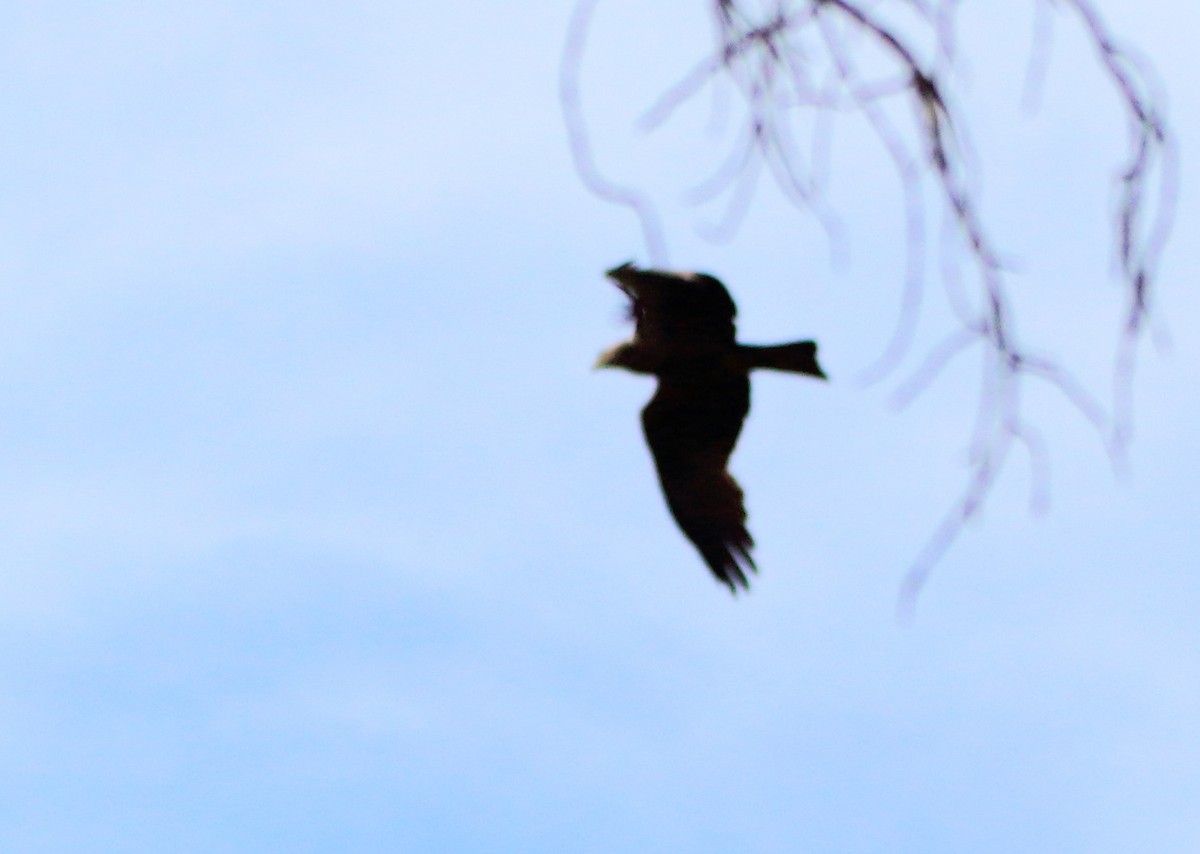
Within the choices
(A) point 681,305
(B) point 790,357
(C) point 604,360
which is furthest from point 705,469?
(A) point 681,305

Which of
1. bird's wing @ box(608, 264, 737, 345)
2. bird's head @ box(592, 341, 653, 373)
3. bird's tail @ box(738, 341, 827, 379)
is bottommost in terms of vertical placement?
bird's wing @ box(608, 264, 737, 345)

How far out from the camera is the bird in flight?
3.35m

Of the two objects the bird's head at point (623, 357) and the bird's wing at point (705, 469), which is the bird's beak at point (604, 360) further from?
the bird's wing at point (705, 469)

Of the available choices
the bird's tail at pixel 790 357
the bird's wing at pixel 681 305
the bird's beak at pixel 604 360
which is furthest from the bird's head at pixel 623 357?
the bird's tail at pixel 790 357

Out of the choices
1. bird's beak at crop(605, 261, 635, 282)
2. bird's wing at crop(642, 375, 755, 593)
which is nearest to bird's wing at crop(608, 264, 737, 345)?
bird's beak at crop(605, 261, 635, 282)

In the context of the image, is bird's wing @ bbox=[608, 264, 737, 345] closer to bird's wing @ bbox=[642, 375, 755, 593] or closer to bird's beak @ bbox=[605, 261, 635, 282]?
bird's beak @ bbox=[605, 261, 635, 282]

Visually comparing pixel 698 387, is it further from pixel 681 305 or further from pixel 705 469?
pixel 681 305

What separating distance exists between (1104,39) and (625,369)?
6.58 ft

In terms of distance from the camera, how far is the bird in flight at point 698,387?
11.0 ft

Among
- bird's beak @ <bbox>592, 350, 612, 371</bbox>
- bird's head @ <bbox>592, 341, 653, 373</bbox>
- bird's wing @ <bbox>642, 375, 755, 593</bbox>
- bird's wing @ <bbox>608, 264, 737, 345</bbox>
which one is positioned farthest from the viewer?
bird's wing @ <bbox>642, 375, 755, 593</bbox>

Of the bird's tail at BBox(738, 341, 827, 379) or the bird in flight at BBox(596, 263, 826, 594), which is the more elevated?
the bird's tail at BBox(738, 341, 827, 379)

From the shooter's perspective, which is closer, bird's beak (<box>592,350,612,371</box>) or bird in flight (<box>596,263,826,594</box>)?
bird in flight (<box>596,263,826,594</box>)

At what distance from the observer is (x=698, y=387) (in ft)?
14.3

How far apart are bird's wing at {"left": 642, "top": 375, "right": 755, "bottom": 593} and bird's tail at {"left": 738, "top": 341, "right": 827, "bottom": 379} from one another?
0.14 meters
